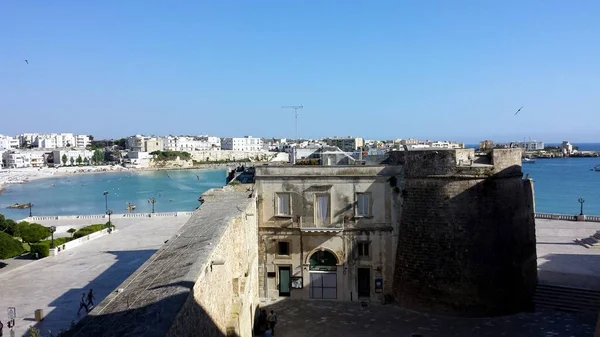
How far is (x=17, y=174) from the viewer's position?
14075cm

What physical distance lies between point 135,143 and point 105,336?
189 metres

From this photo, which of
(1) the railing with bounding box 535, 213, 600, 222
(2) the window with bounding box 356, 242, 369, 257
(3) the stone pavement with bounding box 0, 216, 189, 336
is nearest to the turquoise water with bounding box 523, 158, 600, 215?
(1) the railing with bounding box 535, 213, 600, 222

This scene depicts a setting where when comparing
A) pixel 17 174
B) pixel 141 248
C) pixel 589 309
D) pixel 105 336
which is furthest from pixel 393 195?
pixel 17 174

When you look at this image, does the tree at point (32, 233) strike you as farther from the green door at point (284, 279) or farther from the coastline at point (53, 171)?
the coastline at point (53, 171)

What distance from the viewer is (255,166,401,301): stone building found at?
20.2 metres

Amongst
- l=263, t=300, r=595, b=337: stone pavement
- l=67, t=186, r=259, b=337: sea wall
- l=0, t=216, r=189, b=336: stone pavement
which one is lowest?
l=0, t=216, r=189, b=336: stone pavement

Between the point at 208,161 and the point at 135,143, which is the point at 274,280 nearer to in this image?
the point at 208,161

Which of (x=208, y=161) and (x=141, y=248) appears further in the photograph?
(x=208, y=161)

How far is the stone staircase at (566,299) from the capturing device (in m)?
18.3

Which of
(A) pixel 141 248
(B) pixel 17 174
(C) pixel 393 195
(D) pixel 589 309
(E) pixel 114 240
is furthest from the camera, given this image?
(B) pixel 17 174

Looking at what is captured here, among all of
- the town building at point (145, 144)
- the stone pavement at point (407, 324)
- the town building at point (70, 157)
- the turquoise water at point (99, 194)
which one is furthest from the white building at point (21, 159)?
the stone pavement at point (407, 324)

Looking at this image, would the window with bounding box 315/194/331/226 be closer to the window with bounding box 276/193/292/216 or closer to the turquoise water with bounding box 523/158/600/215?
A: the window with bounding box 276/193/292/216

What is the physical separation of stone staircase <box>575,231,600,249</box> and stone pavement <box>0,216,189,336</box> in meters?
25.7

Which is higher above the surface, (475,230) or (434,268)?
(475,230)
